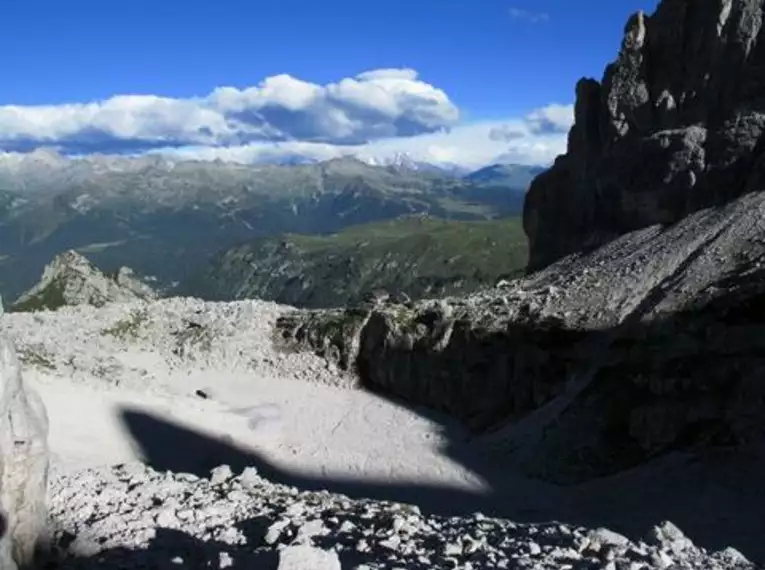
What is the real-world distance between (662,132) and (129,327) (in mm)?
44401

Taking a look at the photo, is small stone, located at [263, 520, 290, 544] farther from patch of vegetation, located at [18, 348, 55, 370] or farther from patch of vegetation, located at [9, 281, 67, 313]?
patch of vegetation, located at [9, 281, 67, 313]

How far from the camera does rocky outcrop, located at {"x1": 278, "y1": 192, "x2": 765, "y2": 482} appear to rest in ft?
132

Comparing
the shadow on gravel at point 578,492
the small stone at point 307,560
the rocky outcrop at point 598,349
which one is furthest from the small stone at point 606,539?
the rocky outcrop at point 598,349

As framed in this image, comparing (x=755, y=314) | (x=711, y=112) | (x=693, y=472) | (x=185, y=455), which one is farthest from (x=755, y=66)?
(x=185, y=455)

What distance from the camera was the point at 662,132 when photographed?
7162 centimetres

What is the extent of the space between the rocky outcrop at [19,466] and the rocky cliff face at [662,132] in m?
54.5

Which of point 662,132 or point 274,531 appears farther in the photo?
point 662,132

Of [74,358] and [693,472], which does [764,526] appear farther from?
[74,358]

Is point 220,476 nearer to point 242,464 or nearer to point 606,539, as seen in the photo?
point 606,539

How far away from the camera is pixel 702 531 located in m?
32.1

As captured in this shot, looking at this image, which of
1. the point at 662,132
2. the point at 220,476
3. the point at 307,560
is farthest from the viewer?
the point at 662,132

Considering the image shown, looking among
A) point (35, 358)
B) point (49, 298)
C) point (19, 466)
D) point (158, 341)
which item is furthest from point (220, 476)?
point (49, 298)

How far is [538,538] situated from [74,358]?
40.1m

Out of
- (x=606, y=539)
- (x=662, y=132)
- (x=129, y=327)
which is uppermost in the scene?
(x=662, y=132)
